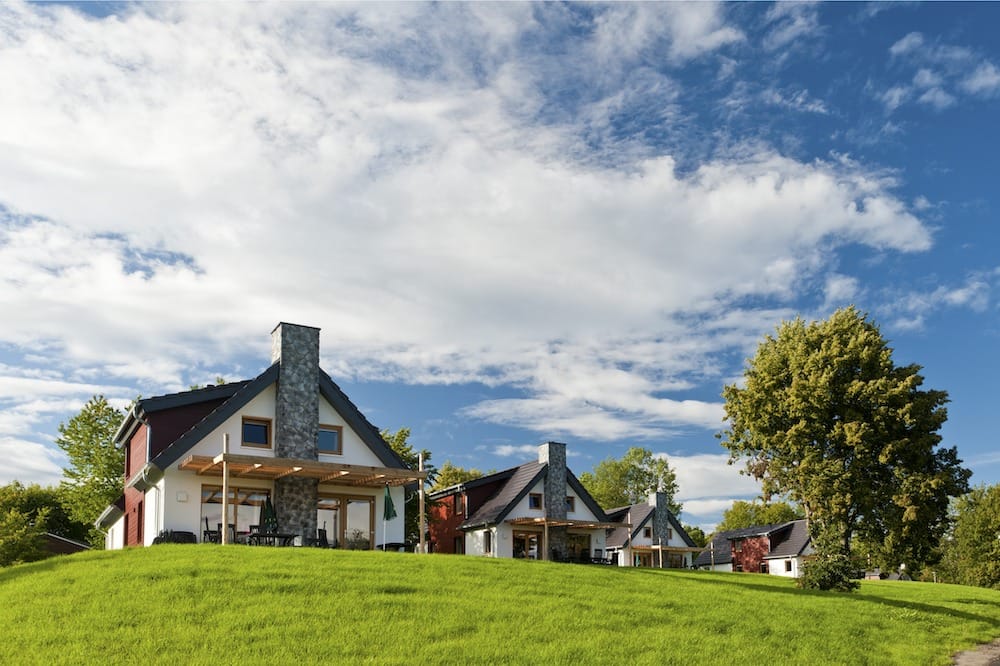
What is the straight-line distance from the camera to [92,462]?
4909 centimetres

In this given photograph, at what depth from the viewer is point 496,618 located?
56.7ft

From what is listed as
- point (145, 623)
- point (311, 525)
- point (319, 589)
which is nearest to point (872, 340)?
point (311, 525)

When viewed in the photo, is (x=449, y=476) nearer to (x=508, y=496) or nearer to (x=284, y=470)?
(x=508, y=496)

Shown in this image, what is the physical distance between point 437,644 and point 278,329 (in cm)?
1781

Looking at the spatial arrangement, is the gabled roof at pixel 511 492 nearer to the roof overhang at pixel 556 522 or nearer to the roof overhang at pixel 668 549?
the roof overhang at pixel 556 522

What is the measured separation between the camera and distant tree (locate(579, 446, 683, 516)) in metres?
89.6

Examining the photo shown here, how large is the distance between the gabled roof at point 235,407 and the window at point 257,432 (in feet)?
2.27

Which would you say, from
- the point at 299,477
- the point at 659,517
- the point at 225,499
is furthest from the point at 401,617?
the point at 659,517

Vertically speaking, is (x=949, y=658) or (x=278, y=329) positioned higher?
(x=278, y=329)

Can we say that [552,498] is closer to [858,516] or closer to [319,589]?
[858,516]

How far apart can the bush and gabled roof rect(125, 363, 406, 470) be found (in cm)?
1437

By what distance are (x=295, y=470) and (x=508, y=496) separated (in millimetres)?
18424

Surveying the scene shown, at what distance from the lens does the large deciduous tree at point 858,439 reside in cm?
3491

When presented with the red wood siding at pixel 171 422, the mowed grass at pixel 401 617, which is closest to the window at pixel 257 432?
the red wood siding at pixel 171 422
